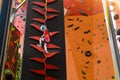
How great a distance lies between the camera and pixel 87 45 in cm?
324

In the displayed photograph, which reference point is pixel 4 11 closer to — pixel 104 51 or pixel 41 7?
pixel 41 7

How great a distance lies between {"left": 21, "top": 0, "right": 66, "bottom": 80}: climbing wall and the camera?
1.90 m

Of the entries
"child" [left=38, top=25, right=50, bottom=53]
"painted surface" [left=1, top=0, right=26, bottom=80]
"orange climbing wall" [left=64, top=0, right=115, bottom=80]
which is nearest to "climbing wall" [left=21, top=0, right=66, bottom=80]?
"child" [left=38, top=25, right=50, bottom=53]

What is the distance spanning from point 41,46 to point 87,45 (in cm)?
130

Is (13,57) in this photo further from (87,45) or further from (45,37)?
(87,45)

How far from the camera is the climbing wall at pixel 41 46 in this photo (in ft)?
6.24

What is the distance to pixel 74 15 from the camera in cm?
348

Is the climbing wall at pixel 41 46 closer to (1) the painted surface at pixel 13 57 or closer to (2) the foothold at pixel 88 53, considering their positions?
(1) the painted surface at pixel 13 57

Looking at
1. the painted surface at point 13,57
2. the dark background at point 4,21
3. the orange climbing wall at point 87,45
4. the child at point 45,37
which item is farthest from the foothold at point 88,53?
the dark background at point 4,21

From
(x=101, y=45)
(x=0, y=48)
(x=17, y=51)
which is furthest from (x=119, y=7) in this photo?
(x=0, y=48)

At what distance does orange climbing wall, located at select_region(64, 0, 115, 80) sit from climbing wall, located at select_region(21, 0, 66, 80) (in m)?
0.96

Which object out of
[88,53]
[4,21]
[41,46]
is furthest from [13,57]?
[88,53]

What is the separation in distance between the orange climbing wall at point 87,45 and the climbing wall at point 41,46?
3.14 ft

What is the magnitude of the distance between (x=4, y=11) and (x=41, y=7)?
0.51 metres
